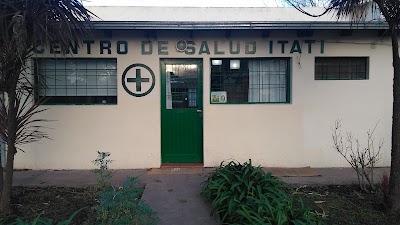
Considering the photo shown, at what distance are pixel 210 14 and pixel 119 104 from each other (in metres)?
2.96

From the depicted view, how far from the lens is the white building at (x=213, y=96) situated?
6605 mm

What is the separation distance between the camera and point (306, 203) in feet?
15.1

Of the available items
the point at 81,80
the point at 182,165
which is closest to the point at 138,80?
the point at 81,80

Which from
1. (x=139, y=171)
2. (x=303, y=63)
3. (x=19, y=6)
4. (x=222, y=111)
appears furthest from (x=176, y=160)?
(x=19, y=6)

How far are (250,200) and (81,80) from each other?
4576 mm

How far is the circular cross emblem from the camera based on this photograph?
6613 millimetres

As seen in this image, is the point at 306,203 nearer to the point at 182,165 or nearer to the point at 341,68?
the point at 182,165

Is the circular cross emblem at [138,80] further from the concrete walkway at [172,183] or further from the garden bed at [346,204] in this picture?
the garden bed at [346,204]

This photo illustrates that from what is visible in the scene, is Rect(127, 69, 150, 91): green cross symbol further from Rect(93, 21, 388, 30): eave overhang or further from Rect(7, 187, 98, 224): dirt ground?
Rect(7, 187, 98, 224): dirt ground

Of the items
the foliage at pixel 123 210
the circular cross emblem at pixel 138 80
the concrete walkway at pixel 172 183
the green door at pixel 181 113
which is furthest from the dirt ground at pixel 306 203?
the circular cross emblem at pixel 138 80

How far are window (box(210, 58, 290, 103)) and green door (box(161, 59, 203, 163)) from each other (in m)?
0.47

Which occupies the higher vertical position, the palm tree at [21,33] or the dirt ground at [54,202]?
the palm tree at [21,33]

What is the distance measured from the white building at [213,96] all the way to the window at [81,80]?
2cm

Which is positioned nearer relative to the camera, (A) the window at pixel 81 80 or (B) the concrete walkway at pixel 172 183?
(B) the concrete walkway at pixel 172 183
